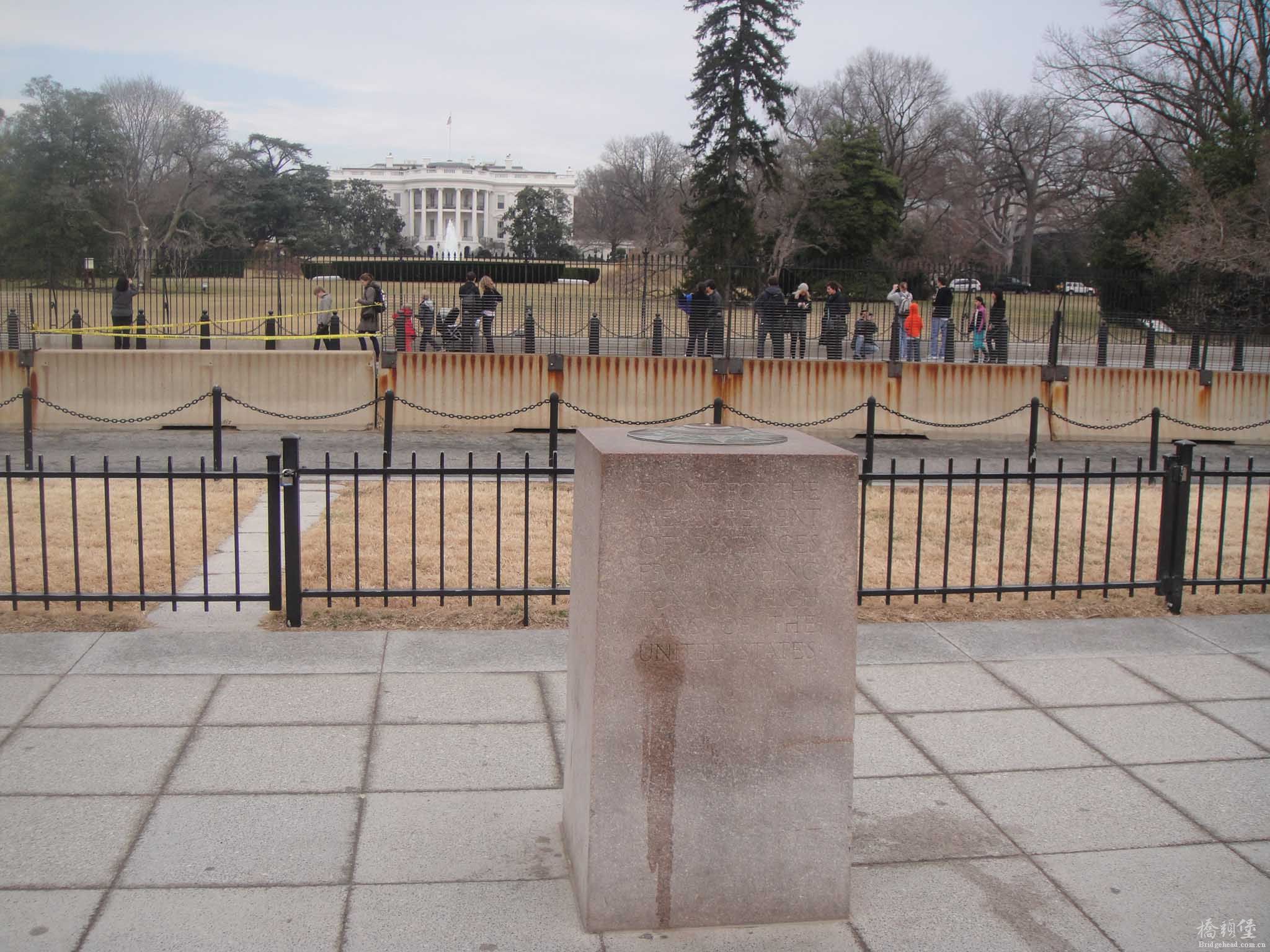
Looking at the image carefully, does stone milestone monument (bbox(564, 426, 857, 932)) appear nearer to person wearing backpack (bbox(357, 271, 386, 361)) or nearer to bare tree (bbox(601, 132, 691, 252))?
person wearing backpack (bbox(357, 271, 386, 361))

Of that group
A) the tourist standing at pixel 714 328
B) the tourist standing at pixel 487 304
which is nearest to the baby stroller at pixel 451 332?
the tourist standing at pixel 487 304

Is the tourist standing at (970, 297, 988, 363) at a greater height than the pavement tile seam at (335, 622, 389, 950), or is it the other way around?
the tourist standing at (970, 297, 988, 363)

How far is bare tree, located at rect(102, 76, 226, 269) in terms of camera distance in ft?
163

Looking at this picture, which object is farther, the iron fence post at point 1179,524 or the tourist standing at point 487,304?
the tourist standing at point 487,304

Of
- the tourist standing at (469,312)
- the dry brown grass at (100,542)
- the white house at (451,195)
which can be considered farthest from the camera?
the white house at (451,195)

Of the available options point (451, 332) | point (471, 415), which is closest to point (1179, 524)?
point (471, 415)

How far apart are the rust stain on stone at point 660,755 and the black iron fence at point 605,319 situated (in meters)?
15.1

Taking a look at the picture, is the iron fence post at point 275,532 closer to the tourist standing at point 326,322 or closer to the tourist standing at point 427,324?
the tourist standing at point 427,324

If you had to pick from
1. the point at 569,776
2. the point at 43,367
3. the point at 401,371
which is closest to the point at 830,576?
the point at 569,776

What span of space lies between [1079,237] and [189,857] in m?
67.6

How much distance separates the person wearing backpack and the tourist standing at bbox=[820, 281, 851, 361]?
25.2 ft

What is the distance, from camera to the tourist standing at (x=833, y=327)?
69.3 ft

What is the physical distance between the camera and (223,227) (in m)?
58.0

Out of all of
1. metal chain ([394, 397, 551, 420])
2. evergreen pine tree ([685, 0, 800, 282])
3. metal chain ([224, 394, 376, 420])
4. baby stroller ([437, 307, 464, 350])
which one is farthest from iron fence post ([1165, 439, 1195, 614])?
evergreen pine tree ([685, 0, 800, 282])
